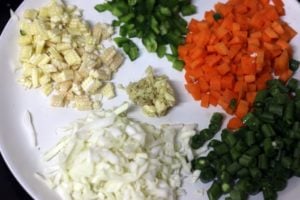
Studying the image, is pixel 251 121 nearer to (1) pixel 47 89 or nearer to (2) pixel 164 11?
(2) pixel 164 11

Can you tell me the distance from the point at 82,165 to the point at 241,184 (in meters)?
0.58

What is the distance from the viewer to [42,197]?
6.65 ft

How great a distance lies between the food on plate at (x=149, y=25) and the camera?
2.38 meters

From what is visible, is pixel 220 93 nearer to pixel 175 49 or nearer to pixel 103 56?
pixel 175 49

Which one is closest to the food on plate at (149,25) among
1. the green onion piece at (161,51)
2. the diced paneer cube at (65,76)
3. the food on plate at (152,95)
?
the green onion piece at (161,51)

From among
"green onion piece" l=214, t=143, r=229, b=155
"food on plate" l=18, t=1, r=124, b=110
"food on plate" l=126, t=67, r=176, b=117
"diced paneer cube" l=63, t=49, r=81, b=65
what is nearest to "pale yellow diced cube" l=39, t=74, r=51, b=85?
"food on plate" l=18, t=1, r=124, b=110

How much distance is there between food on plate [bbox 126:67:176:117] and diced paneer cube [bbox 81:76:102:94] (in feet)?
0.41

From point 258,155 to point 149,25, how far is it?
742mm

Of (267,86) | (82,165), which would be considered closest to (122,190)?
(82,165)

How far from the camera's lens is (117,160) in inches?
79.0

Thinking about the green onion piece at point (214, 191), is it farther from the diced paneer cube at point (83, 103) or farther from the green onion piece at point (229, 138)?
the diced paneer cube at point (83, 103)

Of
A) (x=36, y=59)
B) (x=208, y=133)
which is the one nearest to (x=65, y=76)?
(x=36, y=59)

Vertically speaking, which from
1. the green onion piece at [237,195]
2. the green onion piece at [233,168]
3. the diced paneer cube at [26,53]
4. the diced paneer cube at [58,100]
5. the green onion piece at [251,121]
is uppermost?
the diced paneer cube at [26,53]

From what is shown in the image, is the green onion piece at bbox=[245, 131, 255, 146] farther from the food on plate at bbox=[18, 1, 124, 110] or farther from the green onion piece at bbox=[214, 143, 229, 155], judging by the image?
the food on plate at bbox=[18, 1, 124, 110]
